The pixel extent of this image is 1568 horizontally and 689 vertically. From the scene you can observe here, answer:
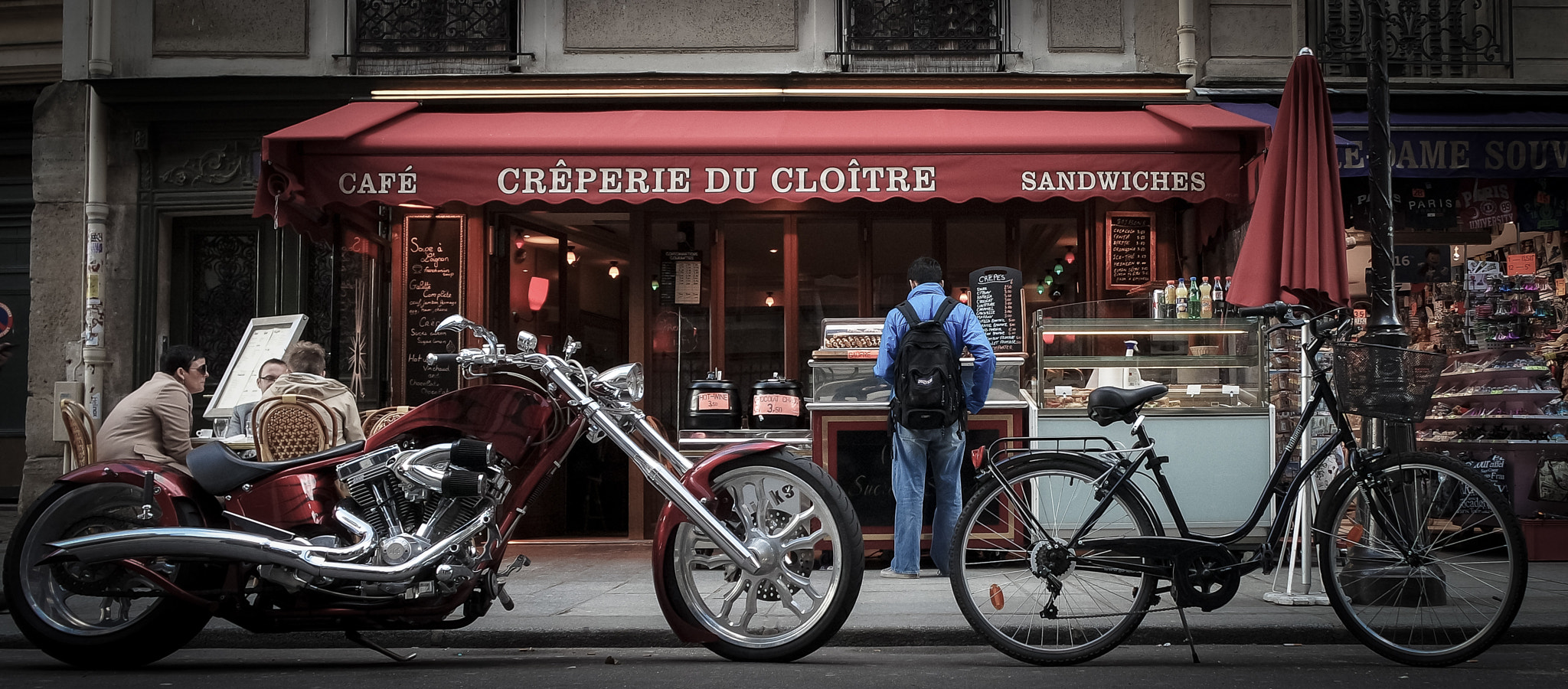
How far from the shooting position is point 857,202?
9.66 meters

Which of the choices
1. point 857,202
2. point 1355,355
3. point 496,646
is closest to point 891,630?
point 496,646

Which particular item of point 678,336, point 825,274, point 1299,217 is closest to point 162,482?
point 1299,217

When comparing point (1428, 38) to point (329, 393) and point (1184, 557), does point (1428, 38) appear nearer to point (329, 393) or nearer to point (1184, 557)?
point (1184, 557)

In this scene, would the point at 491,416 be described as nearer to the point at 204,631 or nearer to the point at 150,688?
the point at 150,688

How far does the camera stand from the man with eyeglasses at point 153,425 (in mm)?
6449

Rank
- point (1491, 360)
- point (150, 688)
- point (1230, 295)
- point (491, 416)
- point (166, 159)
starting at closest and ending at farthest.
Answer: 1. point (150, 688)
2. point (491, 416)
3. point (1230, 295)
4. point (1491, 360)
5. point (166, 159)

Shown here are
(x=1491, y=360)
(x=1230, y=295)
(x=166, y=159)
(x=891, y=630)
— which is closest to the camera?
(x=891, y=630)

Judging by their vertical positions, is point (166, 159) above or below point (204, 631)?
above

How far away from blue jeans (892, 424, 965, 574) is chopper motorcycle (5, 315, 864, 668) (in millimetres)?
2287

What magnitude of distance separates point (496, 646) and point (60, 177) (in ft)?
21.8

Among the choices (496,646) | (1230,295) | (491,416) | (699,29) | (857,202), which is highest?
(699,29)

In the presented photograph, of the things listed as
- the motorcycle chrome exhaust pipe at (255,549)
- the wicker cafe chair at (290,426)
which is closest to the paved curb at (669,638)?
the motorcycle chrome exhaust pipe at (255,549)

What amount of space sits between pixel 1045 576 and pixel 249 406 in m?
5.67

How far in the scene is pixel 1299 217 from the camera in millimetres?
6066
